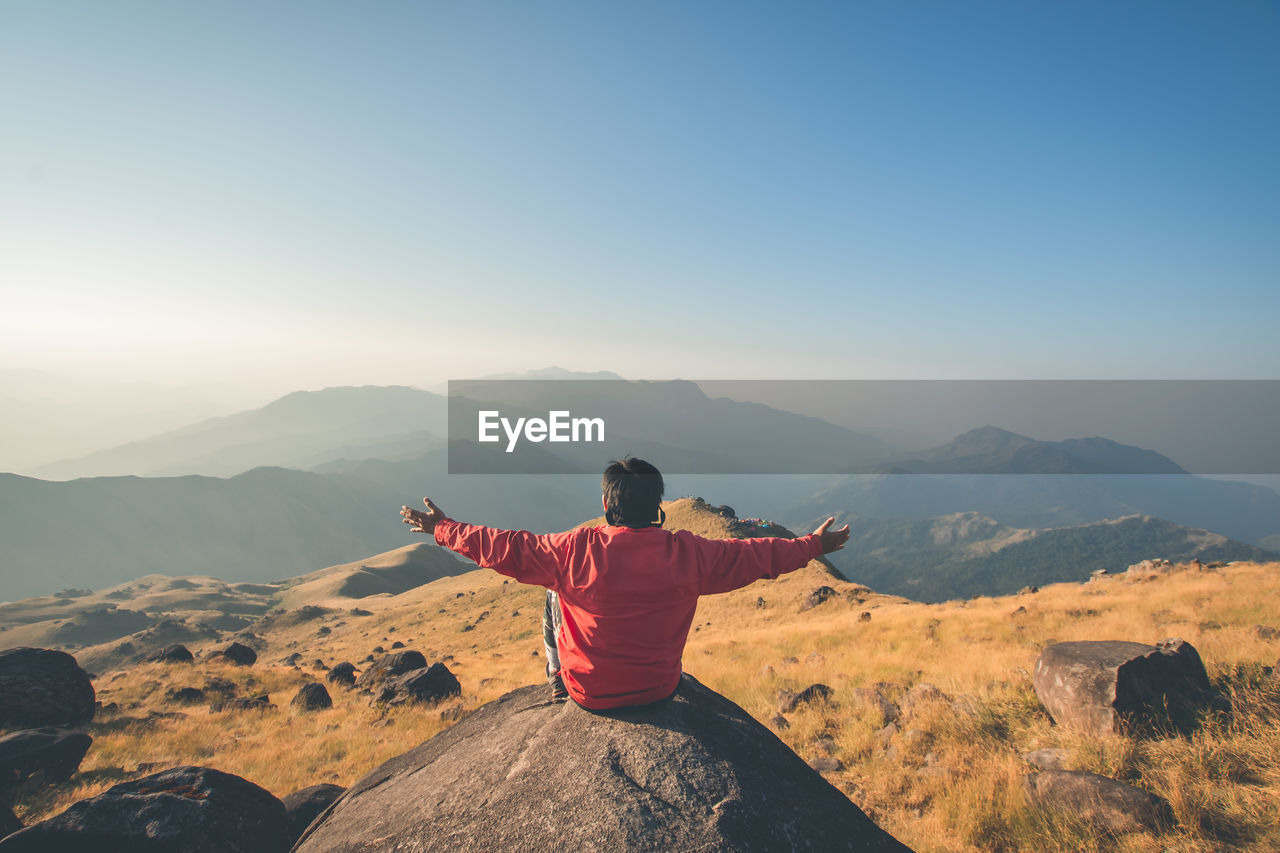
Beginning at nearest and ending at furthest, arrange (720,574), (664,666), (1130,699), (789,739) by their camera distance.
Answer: (720,574) → (664,666) → (1130,699) → (789,739)

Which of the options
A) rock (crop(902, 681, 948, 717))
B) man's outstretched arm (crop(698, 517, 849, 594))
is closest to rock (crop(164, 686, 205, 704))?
rock (crop(902, 681, 948, 717))

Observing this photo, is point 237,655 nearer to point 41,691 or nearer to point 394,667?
point 394,667

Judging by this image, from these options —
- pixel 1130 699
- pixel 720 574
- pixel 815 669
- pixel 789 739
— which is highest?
pixel 720 574

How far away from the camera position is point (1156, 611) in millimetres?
15156

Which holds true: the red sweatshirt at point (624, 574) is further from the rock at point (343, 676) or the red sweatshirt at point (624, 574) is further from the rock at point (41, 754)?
the rock at point (343, 676)

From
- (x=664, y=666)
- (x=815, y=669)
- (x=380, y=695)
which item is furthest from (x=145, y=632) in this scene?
(x=664, y=666)

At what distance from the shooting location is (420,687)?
54.5ft

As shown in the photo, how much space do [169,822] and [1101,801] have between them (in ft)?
30.0

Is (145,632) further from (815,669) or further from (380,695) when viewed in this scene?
(815,669)

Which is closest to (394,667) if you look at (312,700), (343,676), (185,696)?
(312,700)

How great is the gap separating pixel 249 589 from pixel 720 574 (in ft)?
473

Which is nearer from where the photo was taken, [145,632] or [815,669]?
[815,669]

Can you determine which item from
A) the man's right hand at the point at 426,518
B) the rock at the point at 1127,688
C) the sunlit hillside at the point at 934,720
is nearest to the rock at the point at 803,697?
the sunlit hillside at the point at 934,720

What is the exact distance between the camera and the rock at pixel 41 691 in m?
13.2
